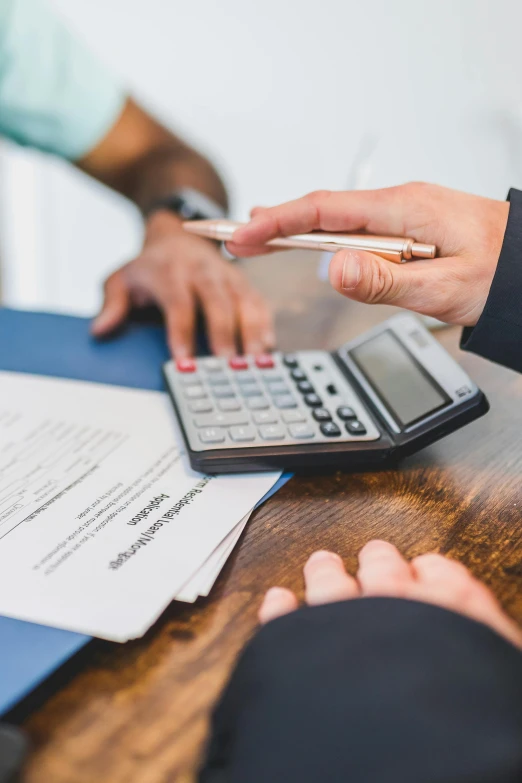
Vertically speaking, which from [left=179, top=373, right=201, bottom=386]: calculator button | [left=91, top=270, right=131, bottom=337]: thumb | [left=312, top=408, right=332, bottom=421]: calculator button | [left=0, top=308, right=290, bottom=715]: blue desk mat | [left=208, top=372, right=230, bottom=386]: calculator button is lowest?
[left=0, top=308, right=290, bottom=715]: blue desk mat

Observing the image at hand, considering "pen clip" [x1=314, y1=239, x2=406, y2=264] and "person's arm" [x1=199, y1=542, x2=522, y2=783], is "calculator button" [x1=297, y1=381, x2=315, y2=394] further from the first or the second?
"person's arm" [x1=199, y1=542, x2=522, y2=783]

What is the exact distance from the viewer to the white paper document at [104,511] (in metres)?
0.31

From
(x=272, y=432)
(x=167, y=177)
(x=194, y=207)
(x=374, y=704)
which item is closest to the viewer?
(x=374, y=704)

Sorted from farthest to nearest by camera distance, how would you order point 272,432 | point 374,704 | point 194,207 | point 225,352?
1. point 194,207
2. point 225,352
3. point 272,432
4. point 374,704

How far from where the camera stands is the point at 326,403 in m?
0.47

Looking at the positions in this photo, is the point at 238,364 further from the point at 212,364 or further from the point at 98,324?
the point at 98,324

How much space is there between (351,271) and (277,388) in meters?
0.11

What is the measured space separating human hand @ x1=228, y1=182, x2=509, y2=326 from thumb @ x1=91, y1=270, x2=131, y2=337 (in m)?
0.17

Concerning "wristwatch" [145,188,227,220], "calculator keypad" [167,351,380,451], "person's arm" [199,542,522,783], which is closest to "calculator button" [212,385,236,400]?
"calculator keypad" [167,351,380,451]

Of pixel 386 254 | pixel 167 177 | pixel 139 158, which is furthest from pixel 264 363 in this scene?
pixel 139 158

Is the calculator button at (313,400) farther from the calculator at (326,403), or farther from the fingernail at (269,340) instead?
the fingernail at (269,340)

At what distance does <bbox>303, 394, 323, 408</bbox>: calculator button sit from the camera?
468mm

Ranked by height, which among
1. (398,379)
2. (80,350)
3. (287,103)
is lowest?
(80,350)

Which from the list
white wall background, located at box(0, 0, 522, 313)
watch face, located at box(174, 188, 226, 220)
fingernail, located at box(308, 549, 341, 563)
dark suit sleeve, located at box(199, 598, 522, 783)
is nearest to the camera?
dark suit sleeve, located at box(199, 598, 522, 783)
